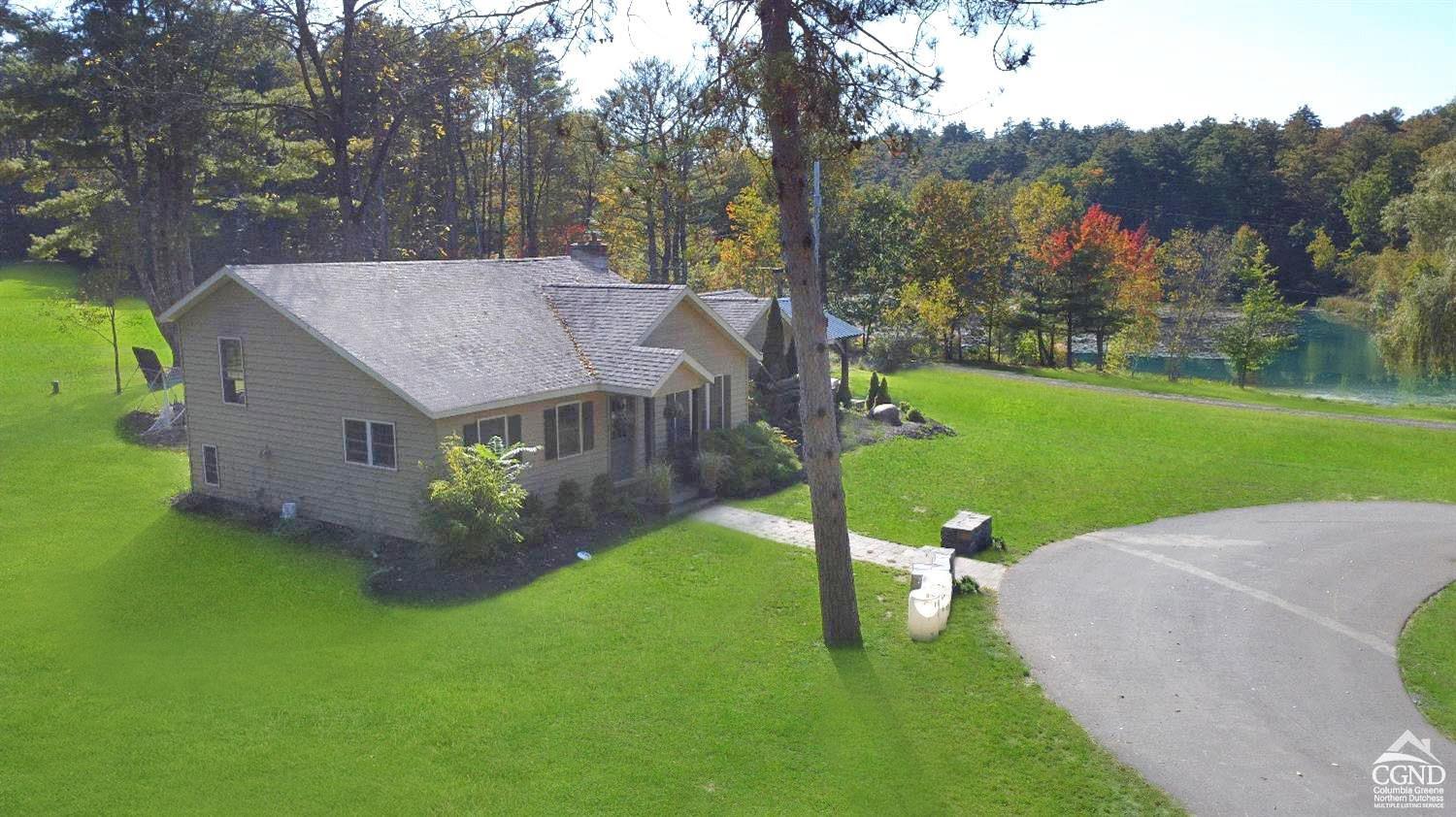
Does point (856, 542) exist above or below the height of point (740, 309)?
below

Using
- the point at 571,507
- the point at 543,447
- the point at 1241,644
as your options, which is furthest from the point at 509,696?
the point at 1241,644

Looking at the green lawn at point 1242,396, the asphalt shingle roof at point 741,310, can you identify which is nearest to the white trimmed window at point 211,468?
the asphalt shingle roof at point 741,310

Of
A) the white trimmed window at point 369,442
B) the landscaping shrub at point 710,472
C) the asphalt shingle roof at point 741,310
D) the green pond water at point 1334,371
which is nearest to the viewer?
the white trimmed window at point 369,442

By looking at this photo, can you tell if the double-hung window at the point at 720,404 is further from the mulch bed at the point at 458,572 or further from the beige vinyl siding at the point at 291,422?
the beige vinyl siding at the point at 291,422

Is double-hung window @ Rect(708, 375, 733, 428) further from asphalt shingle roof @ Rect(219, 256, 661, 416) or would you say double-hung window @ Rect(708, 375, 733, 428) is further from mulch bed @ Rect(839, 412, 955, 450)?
mulch bed @ Rect(839, 412, 955, 450)

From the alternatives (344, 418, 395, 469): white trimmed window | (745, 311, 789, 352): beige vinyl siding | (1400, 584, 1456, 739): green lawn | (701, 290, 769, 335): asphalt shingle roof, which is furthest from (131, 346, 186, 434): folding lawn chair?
(1400, 584, 1456, 739): green lawn

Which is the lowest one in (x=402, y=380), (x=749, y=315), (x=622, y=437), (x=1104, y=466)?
(x=1104, y=466)

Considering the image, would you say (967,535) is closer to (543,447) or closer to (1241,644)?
(1241,644)
